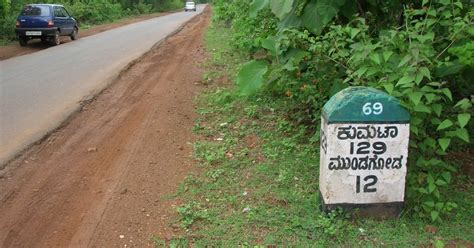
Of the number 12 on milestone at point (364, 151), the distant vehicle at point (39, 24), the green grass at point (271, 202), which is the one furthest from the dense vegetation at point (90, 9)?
the number 12 on milestone at point (364, 151)

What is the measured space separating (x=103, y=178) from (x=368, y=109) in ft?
9.13

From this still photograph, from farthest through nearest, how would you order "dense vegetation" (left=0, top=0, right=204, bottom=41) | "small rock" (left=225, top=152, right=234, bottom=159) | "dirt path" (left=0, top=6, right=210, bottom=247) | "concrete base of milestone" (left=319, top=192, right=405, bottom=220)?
"dense vegetation" (left=0, top=0, right=204, bottom=41), "small rock" (left=225, top=152, right=234, bottom=159), "dirt path" (left=0, top=6, right=210, bottom=247), "concrete base of milestone" (left=319, top=192, right=405, bottom=220)

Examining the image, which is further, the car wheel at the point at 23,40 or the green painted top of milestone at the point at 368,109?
the car wheel at the point at 23,40

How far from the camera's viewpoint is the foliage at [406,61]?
136 inches

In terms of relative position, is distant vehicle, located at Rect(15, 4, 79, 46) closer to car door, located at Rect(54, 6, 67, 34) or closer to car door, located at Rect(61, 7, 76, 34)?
car door, located at Rect(54, 6, 67, 34)

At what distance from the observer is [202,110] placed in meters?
7.07

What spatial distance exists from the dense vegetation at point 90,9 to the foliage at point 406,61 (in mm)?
17935

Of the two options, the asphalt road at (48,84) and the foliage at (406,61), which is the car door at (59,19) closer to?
the asphalt road at (48,84)

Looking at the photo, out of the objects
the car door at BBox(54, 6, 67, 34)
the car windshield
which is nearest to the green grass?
the car windshield

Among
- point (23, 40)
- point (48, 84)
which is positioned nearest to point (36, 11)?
point (23, 40)

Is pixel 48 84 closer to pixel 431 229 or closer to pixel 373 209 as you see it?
pixel 373 209

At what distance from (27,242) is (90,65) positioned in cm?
966

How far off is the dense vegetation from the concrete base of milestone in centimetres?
1899

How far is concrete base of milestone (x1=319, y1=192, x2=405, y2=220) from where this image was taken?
3.65 metres
